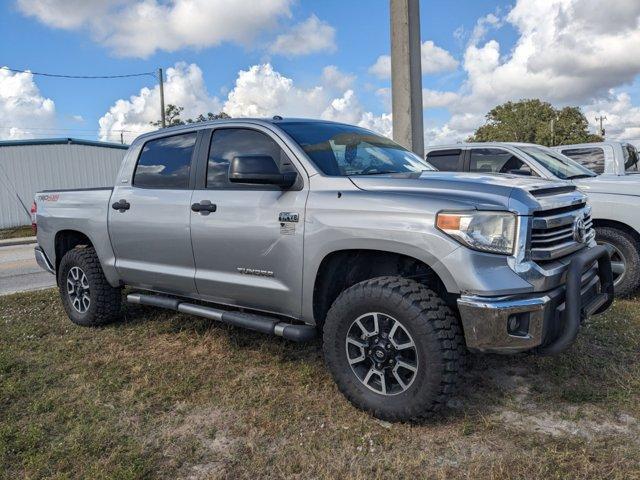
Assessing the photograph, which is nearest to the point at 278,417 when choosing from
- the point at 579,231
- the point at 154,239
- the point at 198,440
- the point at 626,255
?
the point at 198,440

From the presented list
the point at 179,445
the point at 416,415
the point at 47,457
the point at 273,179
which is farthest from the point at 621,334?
the point at 47,457

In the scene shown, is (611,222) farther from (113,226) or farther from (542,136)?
(542,136)

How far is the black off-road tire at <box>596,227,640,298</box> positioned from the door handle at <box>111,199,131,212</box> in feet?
15.8

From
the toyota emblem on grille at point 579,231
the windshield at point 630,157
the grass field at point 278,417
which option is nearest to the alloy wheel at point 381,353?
the grass field at point 278,417

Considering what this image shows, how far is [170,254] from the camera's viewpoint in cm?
431

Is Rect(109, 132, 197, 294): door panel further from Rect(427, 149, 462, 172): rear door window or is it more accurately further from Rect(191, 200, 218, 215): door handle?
Rect(427, 149, 462, 172): rear door window

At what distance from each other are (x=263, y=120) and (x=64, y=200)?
2.61m

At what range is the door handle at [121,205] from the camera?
183 inches

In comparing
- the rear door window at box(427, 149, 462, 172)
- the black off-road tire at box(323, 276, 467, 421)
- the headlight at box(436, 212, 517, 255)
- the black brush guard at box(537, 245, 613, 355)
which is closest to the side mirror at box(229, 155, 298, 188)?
the black off-road tire at box(323, 276, 467, 421)

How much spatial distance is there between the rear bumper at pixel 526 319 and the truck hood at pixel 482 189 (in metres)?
0.45

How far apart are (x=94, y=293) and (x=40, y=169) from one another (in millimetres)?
20506

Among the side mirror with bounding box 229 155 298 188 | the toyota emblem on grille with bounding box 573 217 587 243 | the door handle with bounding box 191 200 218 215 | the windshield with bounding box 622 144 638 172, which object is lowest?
the toyota emblem on grille with bounding box 573 217 587 243

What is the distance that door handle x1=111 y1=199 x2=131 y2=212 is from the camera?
4652 millimetres

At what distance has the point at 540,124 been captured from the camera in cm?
5547
